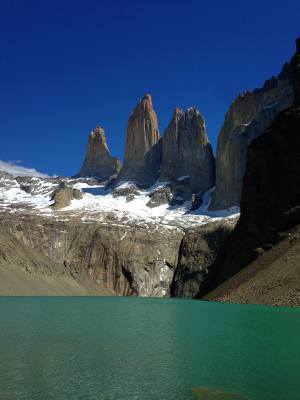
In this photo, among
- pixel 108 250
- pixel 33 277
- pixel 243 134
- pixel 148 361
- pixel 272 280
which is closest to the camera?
pixel 148 361

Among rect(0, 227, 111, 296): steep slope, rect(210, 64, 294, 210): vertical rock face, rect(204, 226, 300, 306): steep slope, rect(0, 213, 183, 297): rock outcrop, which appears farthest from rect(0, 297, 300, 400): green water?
rect(210, 64, 294, 210): vertical rock face

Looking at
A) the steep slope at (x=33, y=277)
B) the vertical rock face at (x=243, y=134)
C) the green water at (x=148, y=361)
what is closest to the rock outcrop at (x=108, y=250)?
the steep slope at (x=33, y=277)

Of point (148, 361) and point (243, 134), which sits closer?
point (148, 361)

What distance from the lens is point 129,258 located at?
487ft

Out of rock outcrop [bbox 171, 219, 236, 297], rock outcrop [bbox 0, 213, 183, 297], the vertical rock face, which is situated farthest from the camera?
the vertical rock face

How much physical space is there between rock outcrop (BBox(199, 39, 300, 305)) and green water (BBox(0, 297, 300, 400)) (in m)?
41.6

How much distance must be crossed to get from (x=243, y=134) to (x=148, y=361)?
171m

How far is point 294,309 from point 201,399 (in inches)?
1314

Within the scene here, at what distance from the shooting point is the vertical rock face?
18323 cm

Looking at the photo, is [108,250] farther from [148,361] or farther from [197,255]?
[148,361]

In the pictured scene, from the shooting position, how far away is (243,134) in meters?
188

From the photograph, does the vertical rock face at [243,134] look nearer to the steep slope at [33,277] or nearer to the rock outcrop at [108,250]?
the rock outcrop at [108,250]

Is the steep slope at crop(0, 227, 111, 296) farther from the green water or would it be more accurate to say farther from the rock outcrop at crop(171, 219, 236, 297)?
the green water

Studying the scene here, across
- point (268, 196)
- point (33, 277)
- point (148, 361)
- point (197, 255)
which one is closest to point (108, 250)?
point (197, 255)
